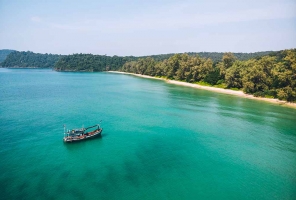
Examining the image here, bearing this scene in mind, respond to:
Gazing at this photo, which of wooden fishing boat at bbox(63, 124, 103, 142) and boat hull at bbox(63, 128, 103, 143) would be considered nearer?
boat hull at bbox(63, 128, 103, 143)

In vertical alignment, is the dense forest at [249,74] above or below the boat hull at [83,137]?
above

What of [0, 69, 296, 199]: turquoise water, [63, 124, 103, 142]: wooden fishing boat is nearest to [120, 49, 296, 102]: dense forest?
[0, 69, 296, 199]: turquoise water

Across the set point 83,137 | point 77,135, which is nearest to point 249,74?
point 83,137

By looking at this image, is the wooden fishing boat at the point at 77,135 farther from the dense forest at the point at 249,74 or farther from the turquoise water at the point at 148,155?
the dense forest at the point at 249,74

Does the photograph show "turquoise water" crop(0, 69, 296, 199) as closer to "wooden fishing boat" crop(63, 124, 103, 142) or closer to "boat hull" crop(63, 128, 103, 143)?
"boat hull" crop(63, 128, 103, 143)

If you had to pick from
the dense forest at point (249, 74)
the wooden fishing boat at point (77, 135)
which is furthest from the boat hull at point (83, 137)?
the dense forest at point (249, 74)

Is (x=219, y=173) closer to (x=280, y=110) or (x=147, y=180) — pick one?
(x=147, y=180)

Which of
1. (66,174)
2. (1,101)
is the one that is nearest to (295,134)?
(66,174)
